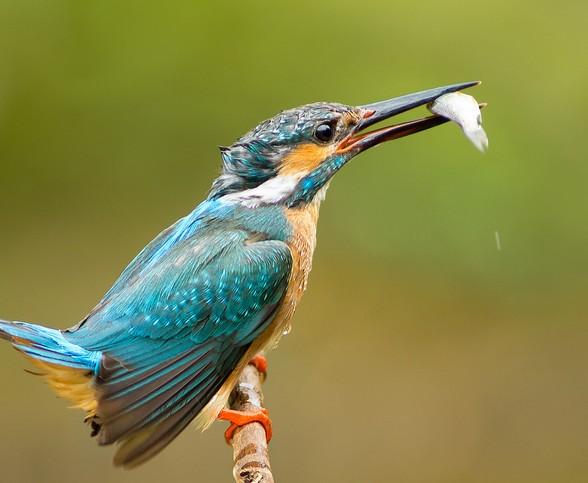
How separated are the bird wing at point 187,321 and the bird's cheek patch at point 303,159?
0.24 m

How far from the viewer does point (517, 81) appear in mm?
6352

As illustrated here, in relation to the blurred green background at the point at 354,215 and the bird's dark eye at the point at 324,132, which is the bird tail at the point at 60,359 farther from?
the blurred green background at the point at 354,215

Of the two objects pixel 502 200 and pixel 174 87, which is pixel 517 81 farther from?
pixel 174 87

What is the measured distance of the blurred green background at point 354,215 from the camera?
5824mm

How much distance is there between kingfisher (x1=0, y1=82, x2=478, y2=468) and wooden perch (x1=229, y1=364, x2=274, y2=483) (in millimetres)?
86

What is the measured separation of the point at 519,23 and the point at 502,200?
3.64ft

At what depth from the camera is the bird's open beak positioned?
374cm

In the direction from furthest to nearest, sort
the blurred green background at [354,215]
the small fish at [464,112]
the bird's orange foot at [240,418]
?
the blurred green background at [354,215]
the bird's orange foot at [240,418]
the small fish at [464,112]

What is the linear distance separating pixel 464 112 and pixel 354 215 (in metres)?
2.82

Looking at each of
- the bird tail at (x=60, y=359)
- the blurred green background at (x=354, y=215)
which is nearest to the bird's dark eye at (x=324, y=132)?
the bird tail at (x=60, y=359)

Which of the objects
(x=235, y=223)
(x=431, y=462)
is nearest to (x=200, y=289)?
(x=235, y=223)

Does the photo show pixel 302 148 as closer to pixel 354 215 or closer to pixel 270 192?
pixel 270 192

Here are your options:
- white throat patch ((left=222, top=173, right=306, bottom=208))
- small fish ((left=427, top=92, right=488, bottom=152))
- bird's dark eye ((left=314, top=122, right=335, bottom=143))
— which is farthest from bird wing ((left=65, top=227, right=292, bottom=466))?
small fish ((left=427, top=92, right=488, bottom=152))

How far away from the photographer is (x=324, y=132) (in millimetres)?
3768
